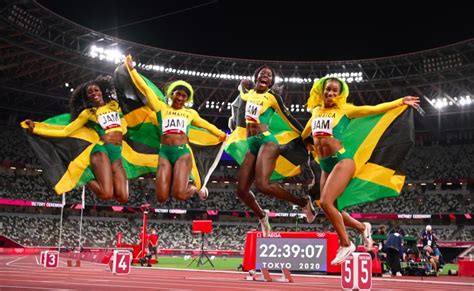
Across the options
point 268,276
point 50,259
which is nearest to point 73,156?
point 268,276

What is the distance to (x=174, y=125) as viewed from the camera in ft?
29.3

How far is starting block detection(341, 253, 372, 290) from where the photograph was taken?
8.10 meters

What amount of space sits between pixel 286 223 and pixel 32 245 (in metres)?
24.6

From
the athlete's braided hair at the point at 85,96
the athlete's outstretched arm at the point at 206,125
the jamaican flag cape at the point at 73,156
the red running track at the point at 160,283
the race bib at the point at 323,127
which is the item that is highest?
the athlete's braided hair at the point at 85,96

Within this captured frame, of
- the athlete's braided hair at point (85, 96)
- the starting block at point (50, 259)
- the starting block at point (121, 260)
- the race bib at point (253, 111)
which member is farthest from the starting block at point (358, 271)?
the starting block at point (50, 259)

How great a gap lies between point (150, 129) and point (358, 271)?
4613 mm

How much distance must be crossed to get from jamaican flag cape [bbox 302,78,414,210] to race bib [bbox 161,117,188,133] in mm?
2473

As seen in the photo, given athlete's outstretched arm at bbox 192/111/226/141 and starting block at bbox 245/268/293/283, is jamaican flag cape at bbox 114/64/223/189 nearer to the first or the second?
athlete's outstretched arm at bbox 192/111/226/141

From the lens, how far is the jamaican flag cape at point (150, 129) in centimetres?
947

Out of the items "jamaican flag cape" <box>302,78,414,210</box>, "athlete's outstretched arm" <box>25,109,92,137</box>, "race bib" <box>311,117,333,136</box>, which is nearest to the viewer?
"race bib" <box>311,117,333,136</box>

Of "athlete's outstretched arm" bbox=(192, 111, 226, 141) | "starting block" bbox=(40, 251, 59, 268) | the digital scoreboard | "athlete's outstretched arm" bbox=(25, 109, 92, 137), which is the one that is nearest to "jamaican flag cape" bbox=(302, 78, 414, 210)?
"athlete's outstretched arm" bbox=(192, 111, 226, 141)

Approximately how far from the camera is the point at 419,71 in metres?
38.2

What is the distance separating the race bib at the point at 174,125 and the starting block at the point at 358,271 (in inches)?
141

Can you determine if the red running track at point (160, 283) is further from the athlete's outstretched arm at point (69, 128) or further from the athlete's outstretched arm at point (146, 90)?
the athlete's outstretched arm at point (146, 90)
